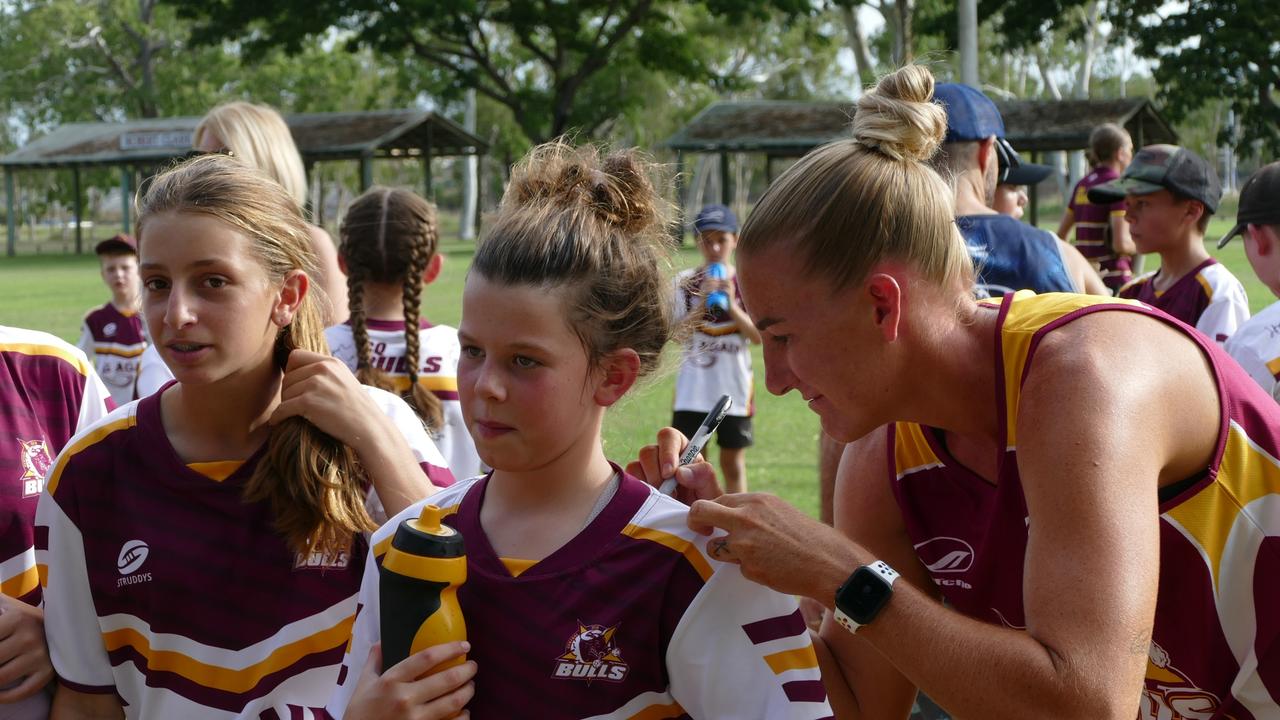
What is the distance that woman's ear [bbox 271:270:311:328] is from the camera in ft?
8.41

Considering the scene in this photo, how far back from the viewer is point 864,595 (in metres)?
1.94

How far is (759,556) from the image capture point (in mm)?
1937

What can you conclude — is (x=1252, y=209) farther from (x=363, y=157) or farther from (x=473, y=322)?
(x=363, y=157)

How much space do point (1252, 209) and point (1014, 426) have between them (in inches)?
96.9

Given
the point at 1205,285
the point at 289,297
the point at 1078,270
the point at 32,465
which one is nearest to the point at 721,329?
the point at 1205,285

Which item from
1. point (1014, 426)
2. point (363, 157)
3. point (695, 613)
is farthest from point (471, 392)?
point (363, 157)

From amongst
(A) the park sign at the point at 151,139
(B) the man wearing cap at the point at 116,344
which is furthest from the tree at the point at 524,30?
(B) the man wearing cap at the point at 116,344

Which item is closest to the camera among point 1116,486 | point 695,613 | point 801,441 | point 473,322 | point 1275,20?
point 1116,486

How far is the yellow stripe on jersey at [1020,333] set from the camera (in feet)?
6.69

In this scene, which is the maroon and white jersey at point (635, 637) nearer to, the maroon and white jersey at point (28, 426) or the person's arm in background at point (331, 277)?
the maroon and white jersey at point (28, 426)

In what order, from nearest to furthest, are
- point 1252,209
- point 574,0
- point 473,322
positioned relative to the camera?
1. point 473,322
2. point 1252,209
3. point 574,0

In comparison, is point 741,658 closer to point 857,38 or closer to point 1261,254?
point 1261,254

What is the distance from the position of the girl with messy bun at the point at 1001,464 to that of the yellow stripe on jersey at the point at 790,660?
79 millimetres

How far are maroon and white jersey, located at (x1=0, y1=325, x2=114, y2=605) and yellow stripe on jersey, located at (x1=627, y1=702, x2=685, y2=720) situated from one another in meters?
1.42
